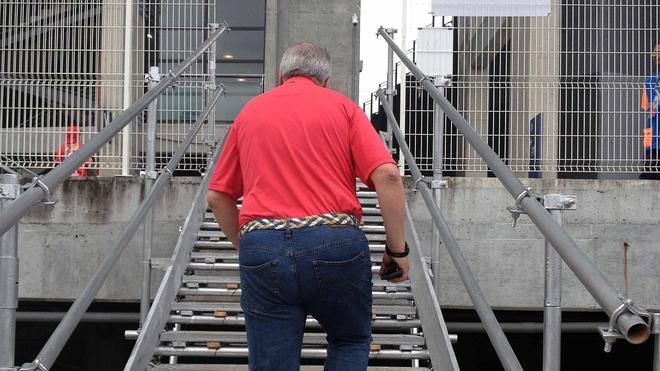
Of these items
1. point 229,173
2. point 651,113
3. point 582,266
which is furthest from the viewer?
point 651,113

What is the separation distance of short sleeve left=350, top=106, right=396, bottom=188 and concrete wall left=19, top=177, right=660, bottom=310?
2.94 meters

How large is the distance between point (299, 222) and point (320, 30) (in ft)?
20.7

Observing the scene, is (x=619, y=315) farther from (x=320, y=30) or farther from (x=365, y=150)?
(x=320, y=30)

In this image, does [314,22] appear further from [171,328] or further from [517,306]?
[171,328]

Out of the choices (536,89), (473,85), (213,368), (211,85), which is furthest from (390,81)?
(213,368)

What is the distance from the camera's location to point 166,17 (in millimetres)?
6648

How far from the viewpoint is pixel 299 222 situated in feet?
7.87

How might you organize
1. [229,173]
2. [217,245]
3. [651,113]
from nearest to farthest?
1. [229,173]
2. [217,245]
3. [651,113]

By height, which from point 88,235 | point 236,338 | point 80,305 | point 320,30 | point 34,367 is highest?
Result: point 320,30

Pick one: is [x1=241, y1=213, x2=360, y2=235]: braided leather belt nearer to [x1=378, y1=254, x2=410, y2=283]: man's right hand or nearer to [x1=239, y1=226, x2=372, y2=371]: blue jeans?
[x1=239, y1=226, x2=372, y2=371]: blue jeans

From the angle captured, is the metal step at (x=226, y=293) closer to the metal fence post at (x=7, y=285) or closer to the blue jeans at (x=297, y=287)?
the blue jeans at (x=297, y=287)

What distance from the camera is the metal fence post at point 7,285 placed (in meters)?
2.30

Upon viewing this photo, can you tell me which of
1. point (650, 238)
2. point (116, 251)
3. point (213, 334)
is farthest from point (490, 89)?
point (116, 251)

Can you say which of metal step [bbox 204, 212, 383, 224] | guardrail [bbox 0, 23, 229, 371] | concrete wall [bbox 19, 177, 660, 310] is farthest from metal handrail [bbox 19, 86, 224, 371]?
concrete wall [bbox 19, 177, 660, 310]
